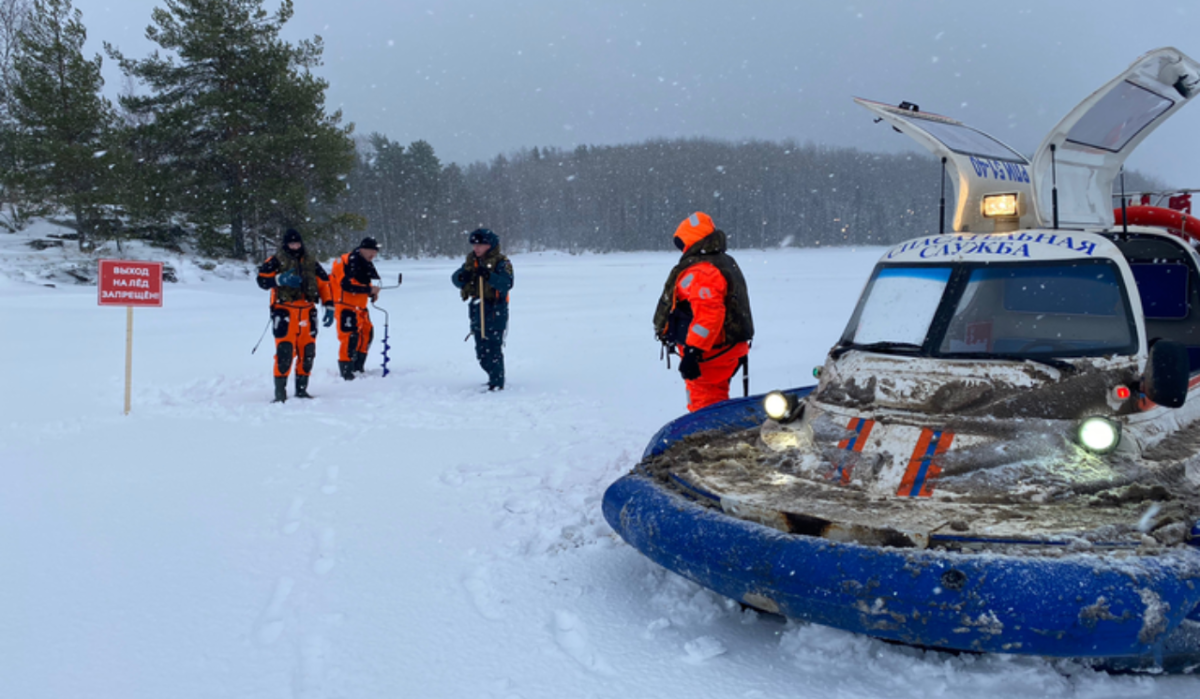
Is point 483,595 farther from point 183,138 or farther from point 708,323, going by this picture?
point 183,138

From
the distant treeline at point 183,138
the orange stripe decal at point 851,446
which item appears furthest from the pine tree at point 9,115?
the orange stripe decal at point 851,446

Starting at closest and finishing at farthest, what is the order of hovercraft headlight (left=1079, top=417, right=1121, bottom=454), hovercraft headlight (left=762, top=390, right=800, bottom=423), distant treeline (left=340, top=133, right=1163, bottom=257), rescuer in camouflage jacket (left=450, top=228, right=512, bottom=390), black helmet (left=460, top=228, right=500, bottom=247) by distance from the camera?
hovercraft headlight (left=1079, top=417, right=1121, bottom=454) → hovercraft headlight (left=762, top=390, right=800, bottom=423) → black helmet (left=460, top=228, right=500, bottom=247) → rescuer in camouflage jacket (left=450, top=228, right=512, bottom=390) → distant treeline (left=340, top=133, right=1163, bottom=257)

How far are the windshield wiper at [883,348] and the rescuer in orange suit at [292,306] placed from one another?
587 centimetres

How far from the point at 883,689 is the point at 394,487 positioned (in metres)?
3.31

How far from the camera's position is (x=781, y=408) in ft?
13.8

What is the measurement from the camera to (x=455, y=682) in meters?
2.70

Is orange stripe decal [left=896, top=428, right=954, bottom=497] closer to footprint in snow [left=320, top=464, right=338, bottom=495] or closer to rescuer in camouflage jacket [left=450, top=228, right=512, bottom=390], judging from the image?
footprint in snow [left=320, top=464, right=338, bottom=495]

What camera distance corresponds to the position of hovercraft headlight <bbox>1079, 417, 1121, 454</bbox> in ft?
10.5

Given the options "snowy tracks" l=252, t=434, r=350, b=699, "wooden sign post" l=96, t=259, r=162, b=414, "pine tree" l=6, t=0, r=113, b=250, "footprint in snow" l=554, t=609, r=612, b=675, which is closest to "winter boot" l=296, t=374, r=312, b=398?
"wooden sign post" l=96, t=259, r=162, b=414

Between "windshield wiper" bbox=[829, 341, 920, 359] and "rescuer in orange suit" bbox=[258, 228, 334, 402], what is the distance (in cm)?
587

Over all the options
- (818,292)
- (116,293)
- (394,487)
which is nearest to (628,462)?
(394,487)

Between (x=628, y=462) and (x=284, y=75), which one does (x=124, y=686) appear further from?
(x=284, y=75)

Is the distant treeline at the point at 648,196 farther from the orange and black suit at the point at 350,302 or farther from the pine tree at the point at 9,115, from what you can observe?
the orange and black suit at the point at 350,302

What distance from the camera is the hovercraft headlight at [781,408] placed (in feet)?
13.8
